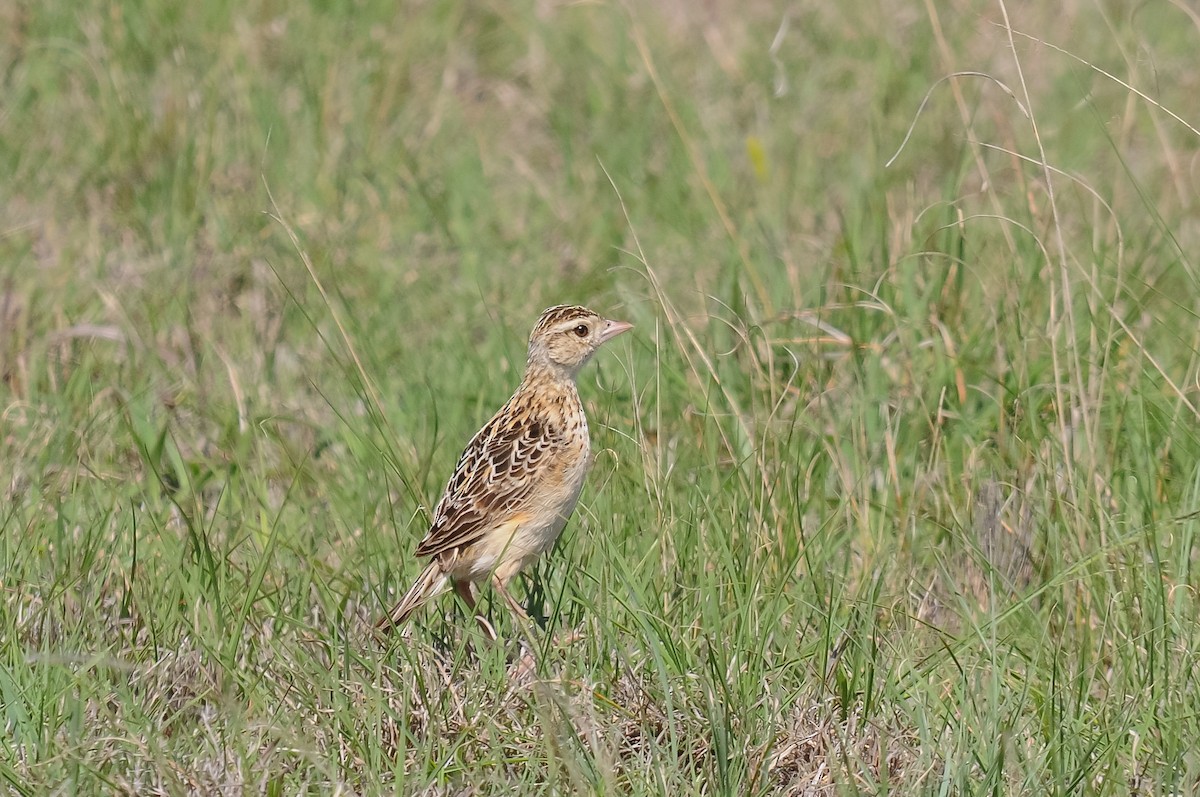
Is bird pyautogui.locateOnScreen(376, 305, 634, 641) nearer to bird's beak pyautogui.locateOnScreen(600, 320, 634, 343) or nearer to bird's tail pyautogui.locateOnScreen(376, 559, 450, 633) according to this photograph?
bird's tail pyautogui.locateOnScreen(376, 559, 450, 633)

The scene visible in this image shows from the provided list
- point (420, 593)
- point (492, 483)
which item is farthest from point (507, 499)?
point (420, 593)

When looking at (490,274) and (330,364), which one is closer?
(330,364)

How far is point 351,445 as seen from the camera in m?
5.97

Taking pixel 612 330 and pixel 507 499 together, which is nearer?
pixel 507 499

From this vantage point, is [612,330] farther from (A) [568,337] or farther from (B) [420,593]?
(B) [420,593]

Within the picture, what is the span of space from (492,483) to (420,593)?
48cm

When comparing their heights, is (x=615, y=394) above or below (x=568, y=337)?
below

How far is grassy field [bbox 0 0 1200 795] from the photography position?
4.09 m

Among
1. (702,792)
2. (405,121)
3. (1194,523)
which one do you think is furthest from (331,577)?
(405,121)

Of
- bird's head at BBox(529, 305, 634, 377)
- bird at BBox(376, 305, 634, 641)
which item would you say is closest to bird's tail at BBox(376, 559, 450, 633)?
bird at BBox(376, 305, 634, 641)

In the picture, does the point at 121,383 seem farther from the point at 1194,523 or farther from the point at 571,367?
the point at 1194,523

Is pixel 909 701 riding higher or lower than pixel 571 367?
lower

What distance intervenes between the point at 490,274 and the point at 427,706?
4067mm

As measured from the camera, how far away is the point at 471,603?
198 inches
